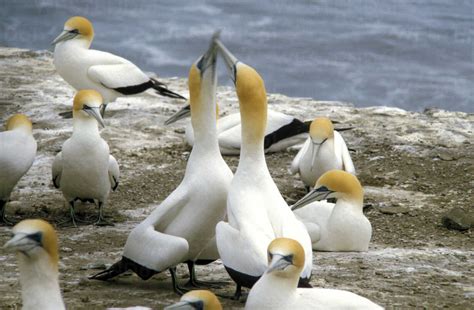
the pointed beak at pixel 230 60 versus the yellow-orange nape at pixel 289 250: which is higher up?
the pointed beak at pixel 230 60

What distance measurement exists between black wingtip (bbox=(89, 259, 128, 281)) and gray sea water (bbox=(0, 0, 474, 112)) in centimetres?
1065

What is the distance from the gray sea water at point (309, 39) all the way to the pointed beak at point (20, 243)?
12.0m

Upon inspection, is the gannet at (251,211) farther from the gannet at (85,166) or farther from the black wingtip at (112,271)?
the gannet at (85,166)

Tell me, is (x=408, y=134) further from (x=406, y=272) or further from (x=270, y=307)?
(x=270, y=307)

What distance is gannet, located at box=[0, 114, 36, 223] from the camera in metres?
7.57

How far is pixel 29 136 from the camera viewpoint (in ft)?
25.6

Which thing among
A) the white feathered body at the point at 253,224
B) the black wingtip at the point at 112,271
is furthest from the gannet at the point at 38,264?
the black wingtip at the point at 112,271

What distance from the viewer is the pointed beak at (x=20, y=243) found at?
15.4ft

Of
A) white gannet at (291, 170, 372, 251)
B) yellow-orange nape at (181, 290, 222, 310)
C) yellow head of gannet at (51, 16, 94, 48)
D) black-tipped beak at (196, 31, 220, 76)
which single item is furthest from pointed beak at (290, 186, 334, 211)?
yellow head of gannet at (51, 16, 94, 48)

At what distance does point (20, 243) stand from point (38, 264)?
0.12 meters

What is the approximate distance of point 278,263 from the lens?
4.93 meters

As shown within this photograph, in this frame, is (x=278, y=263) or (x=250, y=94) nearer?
(x=278, y=263)

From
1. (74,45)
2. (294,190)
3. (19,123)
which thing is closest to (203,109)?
(19,123)

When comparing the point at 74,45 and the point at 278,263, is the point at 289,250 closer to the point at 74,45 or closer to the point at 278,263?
the point at 278,263
